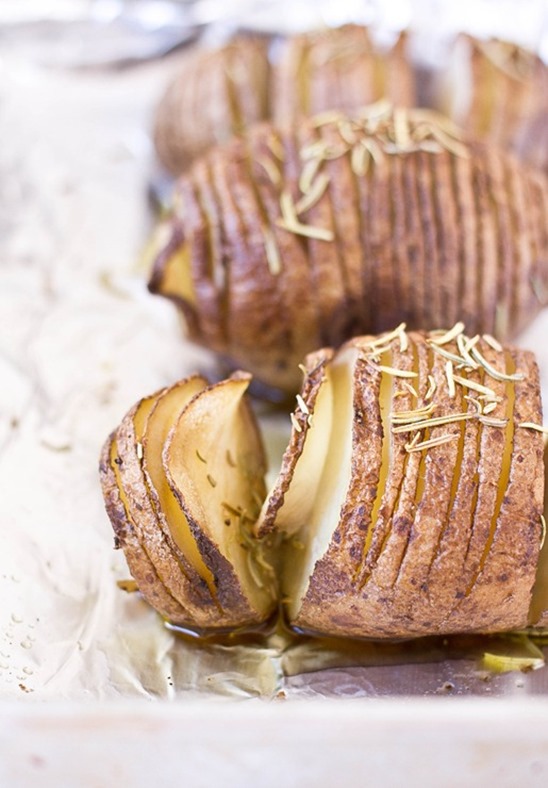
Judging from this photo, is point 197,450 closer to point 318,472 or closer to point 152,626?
point 318,472

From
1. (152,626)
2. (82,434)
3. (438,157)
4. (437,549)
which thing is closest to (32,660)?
(152,626)

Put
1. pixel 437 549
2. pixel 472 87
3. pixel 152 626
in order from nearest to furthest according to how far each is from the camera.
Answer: pixel 437 549
pixel 152 626
pixel 472 87

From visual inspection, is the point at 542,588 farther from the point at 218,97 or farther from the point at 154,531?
the point at 218,97

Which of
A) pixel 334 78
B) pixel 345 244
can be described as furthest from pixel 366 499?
pixel 334 78

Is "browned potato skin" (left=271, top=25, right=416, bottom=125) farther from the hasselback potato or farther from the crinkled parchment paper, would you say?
the hasselback potato

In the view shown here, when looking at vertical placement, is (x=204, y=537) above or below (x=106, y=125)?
below

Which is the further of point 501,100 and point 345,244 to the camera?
point 501,100

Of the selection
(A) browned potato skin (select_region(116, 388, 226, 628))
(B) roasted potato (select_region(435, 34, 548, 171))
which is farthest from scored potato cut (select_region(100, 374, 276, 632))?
(B) roasted potato (select_region(435, 34, 548, 171))
